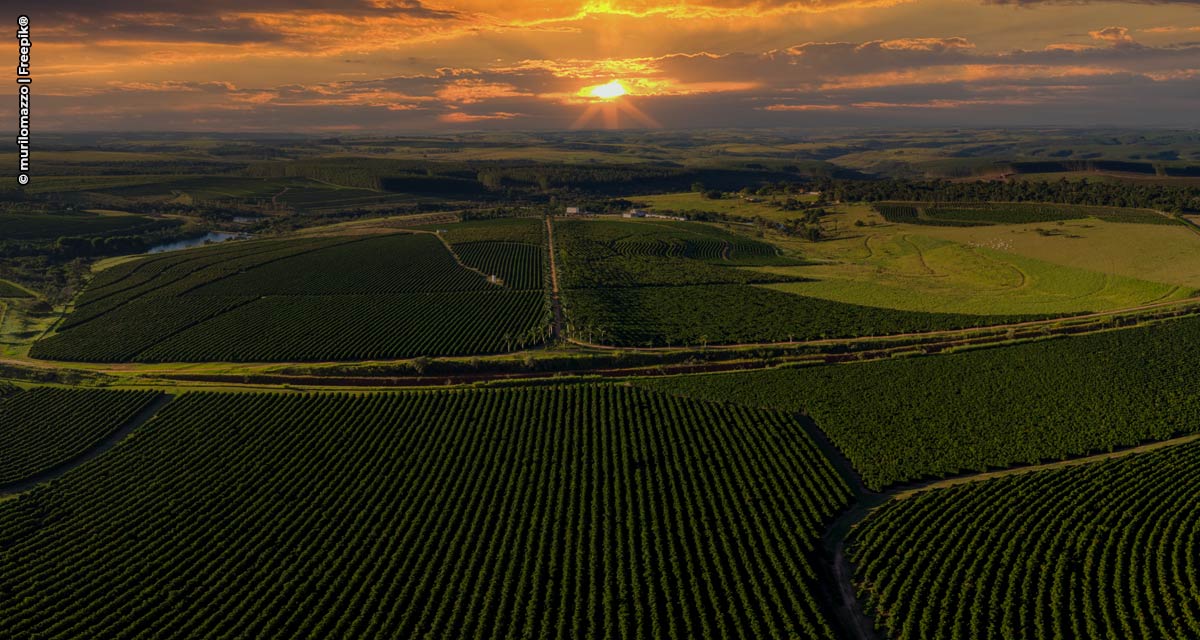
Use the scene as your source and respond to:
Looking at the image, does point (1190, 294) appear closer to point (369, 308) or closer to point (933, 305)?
point (933, 305)

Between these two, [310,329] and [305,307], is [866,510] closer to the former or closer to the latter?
[310,329]

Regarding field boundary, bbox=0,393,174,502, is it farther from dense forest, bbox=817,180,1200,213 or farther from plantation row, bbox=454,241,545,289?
dense forest, bbox=817,180,1200,213

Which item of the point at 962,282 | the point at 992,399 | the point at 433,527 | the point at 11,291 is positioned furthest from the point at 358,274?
the point at 962,282

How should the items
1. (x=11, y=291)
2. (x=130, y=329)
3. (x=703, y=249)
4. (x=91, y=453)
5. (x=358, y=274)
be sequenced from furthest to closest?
(x=703, y=249), (x=358, y=274), (x=11, y=291), (x=130, y=329), (x=91, y=453)

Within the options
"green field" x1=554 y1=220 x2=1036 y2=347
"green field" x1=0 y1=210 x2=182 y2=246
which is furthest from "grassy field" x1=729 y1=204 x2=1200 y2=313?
"green field" x1=0 y1=210 x2=182 y2=246

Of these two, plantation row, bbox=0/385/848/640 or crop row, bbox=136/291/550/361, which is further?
crop row, bbox=136/291/550/361

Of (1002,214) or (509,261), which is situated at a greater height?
(1002,214)
